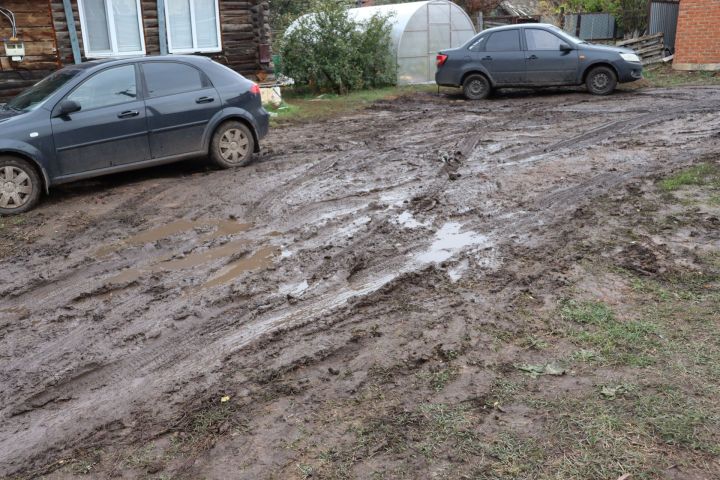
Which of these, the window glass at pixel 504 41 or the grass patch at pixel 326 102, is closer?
the grass patch at pixel 326 102

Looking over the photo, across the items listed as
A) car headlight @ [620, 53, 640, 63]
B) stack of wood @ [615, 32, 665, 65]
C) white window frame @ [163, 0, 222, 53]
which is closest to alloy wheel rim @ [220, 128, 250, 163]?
white window frame @ [163, 0, 222, 53]

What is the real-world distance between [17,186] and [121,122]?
1.50 meters

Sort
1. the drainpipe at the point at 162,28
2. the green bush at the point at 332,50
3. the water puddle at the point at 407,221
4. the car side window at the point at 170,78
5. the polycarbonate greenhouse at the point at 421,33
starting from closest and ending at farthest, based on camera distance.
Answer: the water puddle at the point at 407,221 → the car side window at the point at 170,78 → the drainpipe at the point at 162,28 → the green bush at the point at 332,50 → the polycarbonate greenhouse at the point at 421,33

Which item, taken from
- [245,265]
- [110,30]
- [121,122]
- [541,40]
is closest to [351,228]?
[245,265]

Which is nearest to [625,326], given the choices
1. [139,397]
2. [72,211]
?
[139,397]

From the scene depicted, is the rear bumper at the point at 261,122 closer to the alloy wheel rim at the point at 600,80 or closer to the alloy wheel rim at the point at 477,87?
the alloy wheel rim at the point at 477,87

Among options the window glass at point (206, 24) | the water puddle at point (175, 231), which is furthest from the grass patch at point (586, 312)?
the window glass at point (206, 24)

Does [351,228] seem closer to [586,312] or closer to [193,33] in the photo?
[586,312]

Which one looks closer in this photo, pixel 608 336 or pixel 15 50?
pixel 608 336

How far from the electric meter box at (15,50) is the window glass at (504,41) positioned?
10.3 meters

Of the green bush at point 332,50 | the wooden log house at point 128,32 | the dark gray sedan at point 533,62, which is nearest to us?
the wooden log house at point 128,32

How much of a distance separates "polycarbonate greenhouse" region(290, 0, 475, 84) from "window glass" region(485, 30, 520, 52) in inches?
165

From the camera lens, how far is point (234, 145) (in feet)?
32.1

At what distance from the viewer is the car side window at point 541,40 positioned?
15984 millimetres
